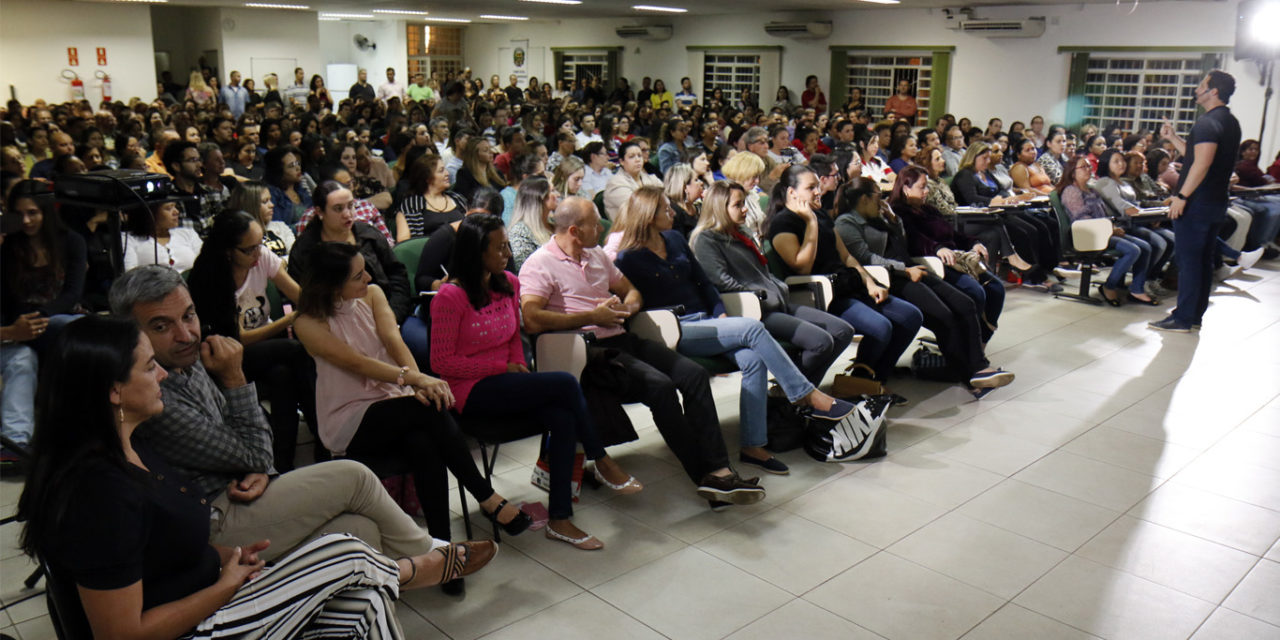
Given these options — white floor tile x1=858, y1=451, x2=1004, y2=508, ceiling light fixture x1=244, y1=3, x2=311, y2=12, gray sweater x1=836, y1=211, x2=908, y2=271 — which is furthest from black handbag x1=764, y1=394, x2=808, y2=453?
ceiling light fixture x1=244, y1=3, x2=311, y2=12

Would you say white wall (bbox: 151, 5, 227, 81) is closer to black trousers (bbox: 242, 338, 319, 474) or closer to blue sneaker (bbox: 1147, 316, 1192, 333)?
black trousers (bbox: 242, 338, 319, 474)

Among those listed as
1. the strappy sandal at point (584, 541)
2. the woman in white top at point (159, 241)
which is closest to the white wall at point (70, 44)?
the woman in white top at point (159, 241)

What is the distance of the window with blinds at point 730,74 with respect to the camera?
18.0 metres

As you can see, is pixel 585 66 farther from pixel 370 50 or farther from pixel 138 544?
pixel 138 544

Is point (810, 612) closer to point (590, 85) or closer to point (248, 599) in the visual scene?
point (248, 599)

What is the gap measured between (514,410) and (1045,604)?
5.64 feet

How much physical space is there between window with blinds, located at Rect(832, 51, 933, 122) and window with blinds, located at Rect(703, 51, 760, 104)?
211 centimetres

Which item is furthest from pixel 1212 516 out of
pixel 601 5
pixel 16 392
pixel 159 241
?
pixel 601 5

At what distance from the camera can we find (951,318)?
15.5 feet

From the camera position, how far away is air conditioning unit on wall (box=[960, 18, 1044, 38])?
1338 centimetres

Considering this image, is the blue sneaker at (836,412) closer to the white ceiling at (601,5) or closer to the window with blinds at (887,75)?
the white ceiling at (601,5)

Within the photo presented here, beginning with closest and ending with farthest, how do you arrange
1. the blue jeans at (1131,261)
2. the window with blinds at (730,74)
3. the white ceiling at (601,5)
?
the blue jeans at (1131,261), the white ceiling at (601,5), the window with blinds at (730,74)

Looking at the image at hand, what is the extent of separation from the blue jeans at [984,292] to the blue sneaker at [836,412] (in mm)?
1422

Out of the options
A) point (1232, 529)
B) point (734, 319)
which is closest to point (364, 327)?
point (734, 319)
